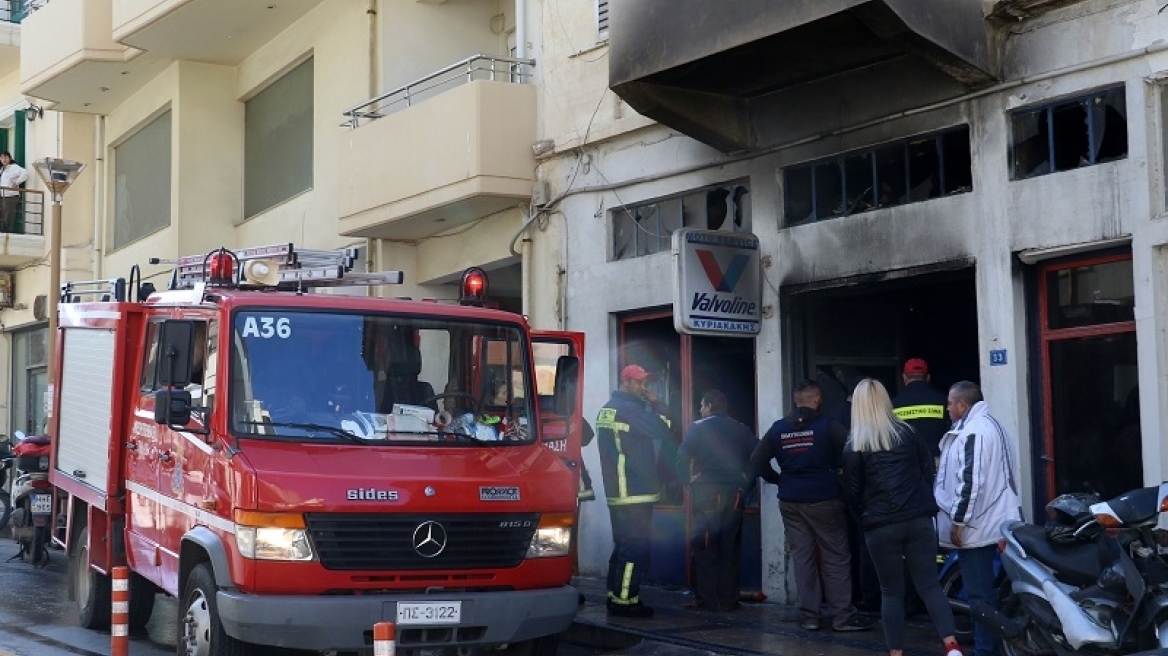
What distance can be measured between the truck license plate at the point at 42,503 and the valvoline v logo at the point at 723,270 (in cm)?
811

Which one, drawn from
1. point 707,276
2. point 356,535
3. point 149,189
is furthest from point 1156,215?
point 149,189

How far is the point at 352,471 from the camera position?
28.3 feet

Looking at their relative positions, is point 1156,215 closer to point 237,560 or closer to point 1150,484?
point 1150,484

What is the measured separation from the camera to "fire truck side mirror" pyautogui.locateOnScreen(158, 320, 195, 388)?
9125mm

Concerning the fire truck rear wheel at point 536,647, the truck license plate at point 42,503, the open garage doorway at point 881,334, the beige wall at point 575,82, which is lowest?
the fire truck rear wheel at point 536,647

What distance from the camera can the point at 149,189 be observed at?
24016 millimetres

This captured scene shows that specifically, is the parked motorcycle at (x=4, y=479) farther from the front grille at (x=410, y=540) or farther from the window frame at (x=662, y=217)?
the front grille at (x=410, y=540)

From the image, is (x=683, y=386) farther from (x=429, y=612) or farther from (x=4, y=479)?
(x=4, y=479)

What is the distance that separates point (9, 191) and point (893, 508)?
829 inches

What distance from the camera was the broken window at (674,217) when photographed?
13352 millimetres

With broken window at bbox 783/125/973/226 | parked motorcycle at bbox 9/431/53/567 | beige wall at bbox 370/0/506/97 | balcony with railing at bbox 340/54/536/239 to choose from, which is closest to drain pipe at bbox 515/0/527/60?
balcony with railing at bbox 340/54/536/239

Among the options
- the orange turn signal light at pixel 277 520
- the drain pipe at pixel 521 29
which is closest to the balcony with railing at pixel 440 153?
the drain pipe at pixel 521 29

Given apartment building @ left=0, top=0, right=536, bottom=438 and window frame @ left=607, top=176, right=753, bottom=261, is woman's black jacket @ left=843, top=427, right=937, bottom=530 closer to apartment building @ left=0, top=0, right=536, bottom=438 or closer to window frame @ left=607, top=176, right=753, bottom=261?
window frame @ left=607, top=176, right=753, bottom=261

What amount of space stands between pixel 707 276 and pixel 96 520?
5.10 m
